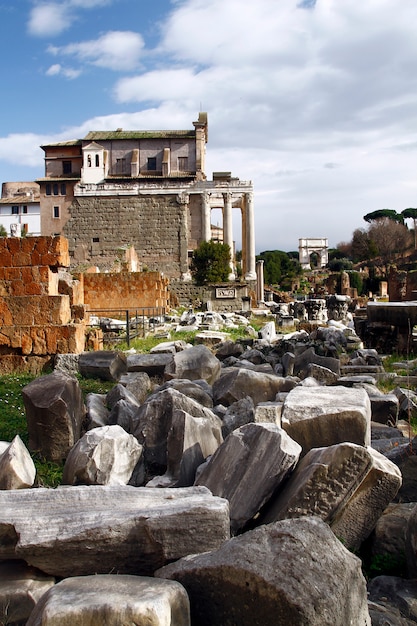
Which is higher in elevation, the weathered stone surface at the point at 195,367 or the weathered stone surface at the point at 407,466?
the weathered stone surface at the point at 195,367

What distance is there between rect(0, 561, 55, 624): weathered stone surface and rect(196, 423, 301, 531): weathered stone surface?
1109 millimetres

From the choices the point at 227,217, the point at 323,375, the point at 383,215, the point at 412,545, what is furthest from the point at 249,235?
the point at 383,215

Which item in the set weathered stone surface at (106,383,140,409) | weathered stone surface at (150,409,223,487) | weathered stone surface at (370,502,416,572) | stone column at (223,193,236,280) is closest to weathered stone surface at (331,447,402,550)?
weathered stone surface at (370,502,416,572)

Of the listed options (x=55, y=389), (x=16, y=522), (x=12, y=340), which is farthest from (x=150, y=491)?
(x=12, y=340)

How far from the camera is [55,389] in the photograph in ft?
17.2

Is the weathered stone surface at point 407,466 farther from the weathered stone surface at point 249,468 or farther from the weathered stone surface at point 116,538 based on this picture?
the weathered stone surface at point 116,538

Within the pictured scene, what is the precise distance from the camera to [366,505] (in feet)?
12.0

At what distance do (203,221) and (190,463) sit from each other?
4495 centimetres

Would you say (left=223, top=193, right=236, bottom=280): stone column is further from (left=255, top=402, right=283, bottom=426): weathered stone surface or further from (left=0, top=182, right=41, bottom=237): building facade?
(left=255, top=402, right=283, bottom=426): weathered stone surface

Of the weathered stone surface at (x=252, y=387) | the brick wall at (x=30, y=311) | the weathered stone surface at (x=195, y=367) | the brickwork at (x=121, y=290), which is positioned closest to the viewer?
the weathered stone surface at (x=252, y=387)

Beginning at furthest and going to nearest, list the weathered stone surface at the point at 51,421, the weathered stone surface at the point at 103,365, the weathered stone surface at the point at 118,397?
the weathered stone surface at the point at 103,365 < the weathered stone surface at the point at 118,397 < the weathered stone surface at the point at 51,421

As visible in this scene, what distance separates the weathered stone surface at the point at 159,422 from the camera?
490cm

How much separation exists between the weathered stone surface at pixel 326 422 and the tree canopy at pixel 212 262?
35.3m

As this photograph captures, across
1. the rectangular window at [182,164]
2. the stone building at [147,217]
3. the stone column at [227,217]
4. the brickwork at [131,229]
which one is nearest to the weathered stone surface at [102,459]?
the stone building at [147,217]
